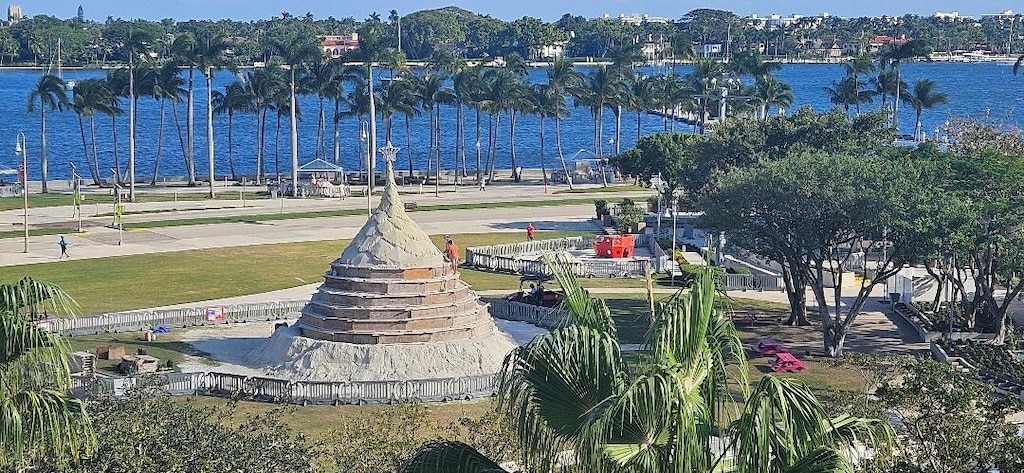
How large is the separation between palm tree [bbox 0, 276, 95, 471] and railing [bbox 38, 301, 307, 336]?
3268 cm

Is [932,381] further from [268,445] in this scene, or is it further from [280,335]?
[280,335]

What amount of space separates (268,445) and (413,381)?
1794cm

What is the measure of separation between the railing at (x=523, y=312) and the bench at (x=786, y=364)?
9545 millimetres

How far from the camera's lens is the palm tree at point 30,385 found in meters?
21.9

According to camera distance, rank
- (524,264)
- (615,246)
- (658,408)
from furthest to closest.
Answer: (615,246) < (524,264) < (658,408)

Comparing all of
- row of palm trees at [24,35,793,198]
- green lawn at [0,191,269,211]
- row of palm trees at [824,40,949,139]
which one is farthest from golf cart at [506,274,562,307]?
row of palm trees at [824,40,949,139]

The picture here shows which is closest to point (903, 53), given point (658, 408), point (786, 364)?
point (786, 364)

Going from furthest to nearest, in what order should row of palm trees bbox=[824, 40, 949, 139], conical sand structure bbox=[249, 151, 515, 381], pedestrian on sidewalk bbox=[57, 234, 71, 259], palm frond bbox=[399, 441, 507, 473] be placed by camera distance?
row of palm trees bbox=[824, 40, 949, 139]
pedestrian on sidewalk bbox=[57, 234, 71, 259]
conical sand structure bbox=[249, 151, 515, 381]
palm frond bbox=[399, 441, 507, 473]

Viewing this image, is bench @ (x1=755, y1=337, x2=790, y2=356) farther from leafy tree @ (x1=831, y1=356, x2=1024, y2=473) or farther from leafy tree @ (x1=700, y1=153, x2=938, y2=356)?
leafy tree @ (x1=831, y1=356, x2=1024, y2=473)

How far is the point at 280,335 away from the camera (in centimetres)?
5012

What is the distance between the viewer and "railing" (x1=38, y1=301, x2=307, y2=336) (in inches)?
2186

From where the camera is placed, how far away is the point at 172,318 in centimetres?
5706

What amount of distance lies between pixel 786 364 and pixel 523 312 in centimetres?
1272

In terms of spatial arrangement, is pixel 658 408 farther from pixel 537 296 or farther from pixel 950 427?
pixel 537 296
